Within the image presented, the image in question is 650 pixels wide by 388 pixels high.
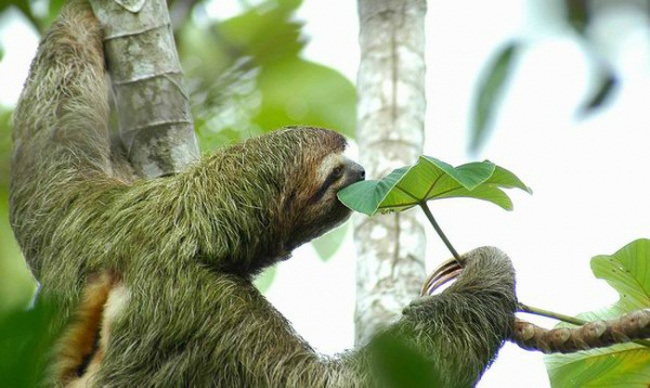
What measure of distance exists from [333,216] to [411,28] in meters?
2.76

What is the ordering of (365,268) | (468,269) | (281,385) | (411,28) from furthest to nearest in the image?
1. (411,28)
2. (365,268)
3. (468,269)
4. (281,385)

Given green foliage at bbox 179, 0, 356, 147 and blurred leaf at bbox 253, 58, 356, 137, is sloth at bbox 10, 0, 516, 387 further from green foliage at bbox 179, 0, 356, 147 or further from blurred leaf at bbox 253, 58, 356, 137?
blurred leaf at bbox 253, 58, 356, 137

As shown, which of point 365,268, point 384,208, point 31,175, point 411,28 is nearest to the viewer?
point 384,208

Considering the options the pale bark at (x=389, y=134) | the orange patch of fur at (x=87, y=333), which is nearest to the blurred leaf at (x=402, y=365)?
the orange patch of fur at (x=87, y=333)

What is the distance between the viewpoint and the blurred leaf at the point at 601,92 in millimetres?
1083

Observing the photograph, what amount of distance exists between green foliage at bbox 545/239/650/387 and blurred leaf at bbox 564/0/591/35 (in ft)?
9.72

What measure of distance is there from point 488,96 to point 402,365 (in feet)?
1.23

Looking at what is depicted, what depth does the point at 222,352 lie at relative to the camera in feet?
14.7

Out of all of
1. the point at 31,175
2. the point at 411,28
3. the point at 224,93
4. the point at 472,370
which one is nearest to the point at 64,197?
the point at 31,175

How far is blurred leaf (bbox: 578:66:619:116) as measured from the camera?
1083 mm

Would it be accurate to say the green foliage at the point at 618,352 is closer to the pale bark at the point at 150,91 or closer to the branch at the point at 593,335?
the branch at the point at 593,335

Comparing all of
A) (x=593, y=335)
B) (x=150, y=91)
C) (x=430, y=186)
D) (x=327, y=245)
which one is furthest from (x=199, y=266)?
(x=327, y=245)

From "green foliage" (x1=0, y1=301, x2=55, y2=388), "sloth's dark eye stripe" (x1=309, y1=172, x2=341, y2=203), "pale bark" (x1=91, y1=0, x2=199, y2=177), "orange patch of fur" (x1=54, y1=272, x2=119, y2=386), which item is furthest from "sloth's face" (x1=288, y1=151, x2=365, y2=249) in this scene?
"green foliage" (x1=0, y1=301, x2=55, y2=388)

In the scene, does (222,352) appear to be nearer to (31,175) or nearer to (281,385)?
(281,385)
